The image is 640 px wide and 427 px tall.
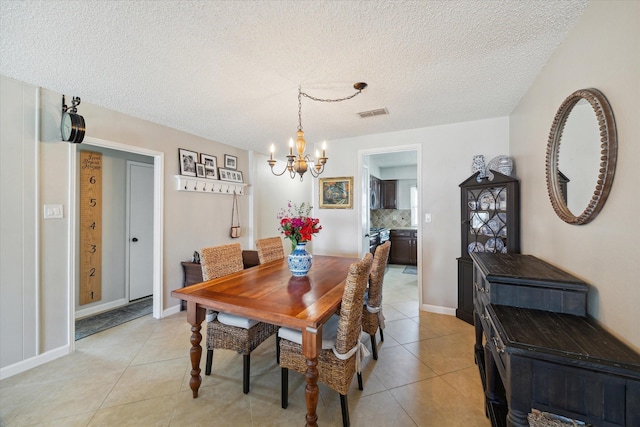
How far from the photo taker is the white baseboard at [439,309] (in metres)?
3.21

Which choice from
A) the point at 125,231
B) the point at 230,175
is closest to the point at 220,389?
the point at 125,231

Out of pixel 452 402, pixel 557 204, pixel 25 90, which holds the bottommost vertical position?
pixel 452 402

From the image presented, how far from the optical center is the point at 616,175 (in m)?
1.11

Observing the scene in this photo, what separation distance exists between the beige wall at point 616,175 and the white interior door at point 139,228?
4709 millimetres

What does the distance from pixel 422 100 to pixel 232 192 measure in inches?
120

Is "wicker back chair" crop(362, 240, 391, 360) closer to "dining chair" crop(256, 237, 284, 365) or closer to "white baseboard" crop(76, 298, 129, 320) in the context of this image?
"dining chair" crop(256, 237, 284, 365)

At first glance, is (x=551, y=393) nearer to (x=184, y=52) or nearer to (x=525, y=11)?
(x=525, y=11)

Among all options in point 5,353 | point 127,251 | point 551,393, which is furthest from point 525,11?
point 127,251

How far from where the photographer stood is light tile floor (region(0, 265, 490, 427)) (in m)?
1.60

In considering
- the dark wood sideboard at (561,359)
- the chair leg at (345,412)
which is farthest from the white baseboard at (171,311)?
the dark wood sideboard at (561,359)

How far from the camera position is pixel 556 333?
1046 mm

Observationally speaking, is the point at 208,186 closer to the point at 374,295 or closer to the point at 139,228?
the point at 139,228

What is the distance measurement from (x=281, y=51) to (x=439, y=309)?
3.33 meters

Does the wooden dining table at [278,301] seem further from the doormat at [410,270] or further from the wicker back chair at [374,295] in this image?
the doormat at [410,270]
